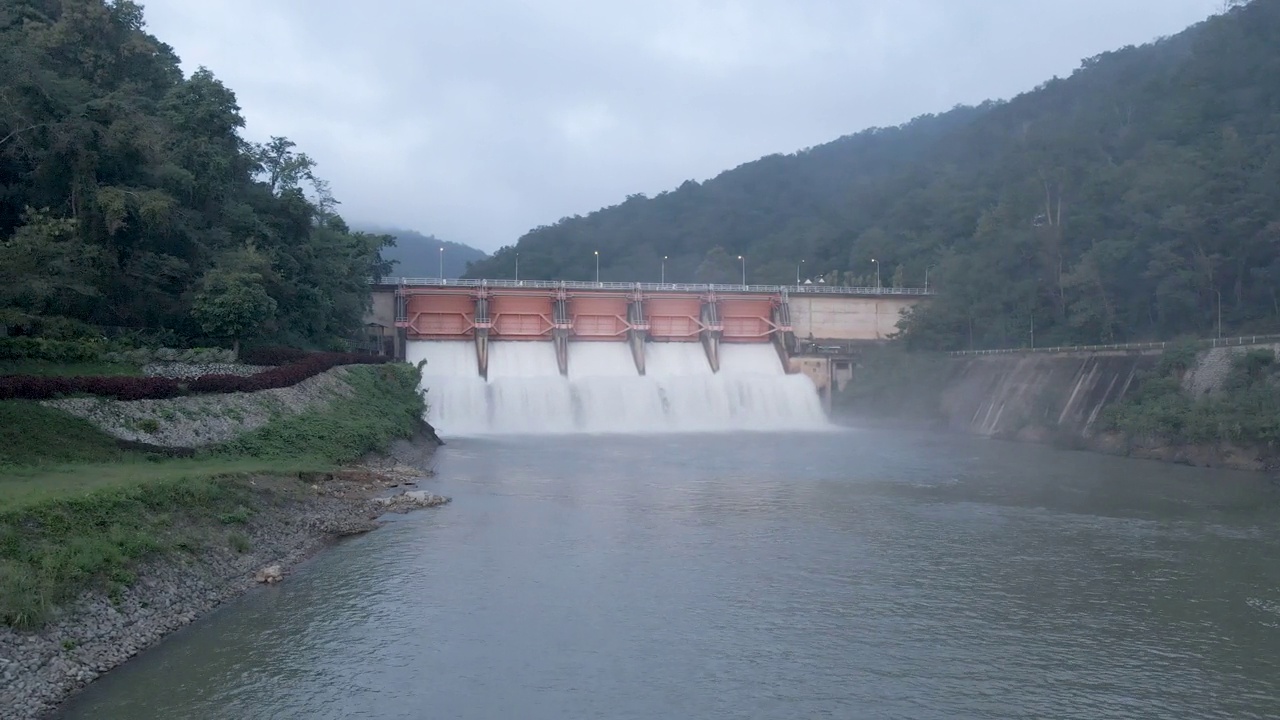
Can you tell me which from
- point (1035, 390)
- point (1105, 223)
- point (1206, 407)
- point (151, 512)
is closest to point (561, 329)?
point (1035, 390)

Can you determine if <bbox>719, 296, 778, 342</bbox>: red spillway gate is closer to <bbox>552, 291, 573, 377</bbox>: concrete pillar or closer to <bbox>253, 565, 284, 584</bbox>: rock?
<bbox>552, 291, 573, 377</bbox>: concrete pillar

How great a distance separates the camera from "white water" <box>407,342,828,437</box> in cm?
4003

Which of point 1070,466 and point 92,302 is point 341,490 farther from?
point 1070,466

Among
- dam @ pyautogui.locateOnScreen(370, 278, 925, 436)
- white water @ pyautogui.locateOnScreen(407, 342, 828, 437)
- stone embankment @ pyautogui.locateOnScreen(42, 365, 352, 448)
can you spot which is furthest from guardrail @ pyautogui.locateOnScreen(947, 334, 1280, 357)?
stone embankment @ pyautogui.locateOnScreen(42, 365, 352, 448)

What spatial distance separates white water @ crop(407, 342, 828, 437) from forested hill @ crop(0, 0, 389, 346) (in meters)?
6.78

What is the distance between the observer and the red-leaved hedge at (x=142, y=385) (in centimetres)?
1722

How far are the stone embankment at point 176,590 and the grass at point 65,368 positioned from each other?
5251mm

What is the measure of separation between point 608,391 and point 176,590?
3005 cm

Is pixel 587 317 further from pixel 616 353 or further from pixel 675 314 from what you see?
pixel 675 314

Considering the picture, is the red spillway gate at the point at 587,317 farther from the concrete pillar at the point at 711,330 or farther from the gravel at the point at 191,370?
the gravel at the point at 191,370

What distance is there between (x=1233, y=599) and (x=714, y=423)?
95.8ft

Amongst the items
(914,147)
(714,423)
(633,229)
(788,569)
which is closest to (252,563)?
(788,569)

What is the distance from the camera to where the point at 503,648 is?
38.4ft

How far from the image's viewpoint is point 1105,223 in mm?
45062
